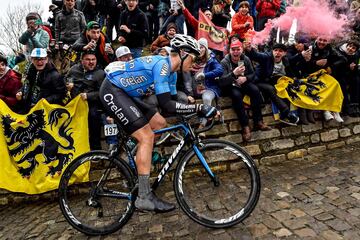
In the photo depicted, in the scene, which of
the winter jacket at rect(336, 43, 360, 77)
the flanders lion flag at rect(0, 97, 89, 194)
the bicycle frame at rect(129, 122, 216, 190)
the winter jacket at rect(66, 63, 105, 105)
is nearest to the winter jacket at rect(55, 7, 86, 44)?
the winter jacket at rect(66, 63, 105, 105)

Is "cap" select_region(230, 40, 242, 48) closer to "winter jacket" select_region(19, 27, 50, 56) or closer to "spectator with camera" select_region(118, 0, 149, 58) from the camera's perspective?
"spectator with camera" select_region(118, 0, 149, 58)

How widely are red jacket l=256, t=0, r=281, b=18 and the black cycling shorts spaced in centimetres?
620

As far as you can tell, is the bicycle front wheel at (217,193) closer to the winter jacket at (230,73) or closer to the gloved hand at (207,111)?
the gloved hand at (207,111)

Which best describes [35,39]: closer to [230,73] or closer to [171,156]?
[230,73]

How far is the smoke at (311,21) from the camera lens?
754 centimetres

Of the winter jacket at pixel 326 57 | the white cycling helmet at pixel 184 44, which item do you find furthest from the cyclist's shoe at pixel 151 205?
the winter jacket at pixel 326 57

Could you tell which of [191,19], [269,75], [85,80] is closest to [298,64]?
[269,75]

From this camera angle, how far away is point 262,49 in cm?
856

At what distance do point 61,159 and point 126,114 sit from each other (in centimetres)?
233

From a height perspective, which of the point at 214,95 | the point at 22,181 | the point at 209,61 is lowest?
the point at 22,181

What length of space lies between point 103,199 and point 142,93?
4.87 feet

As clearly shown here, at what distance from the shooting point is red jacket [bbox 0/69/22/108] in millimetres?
5742

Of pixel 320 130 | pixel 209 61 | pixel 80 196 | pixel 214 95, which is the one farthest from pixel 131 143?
pixel 320 130

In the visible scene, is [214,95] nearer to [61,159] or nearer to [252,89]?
[252,89]
